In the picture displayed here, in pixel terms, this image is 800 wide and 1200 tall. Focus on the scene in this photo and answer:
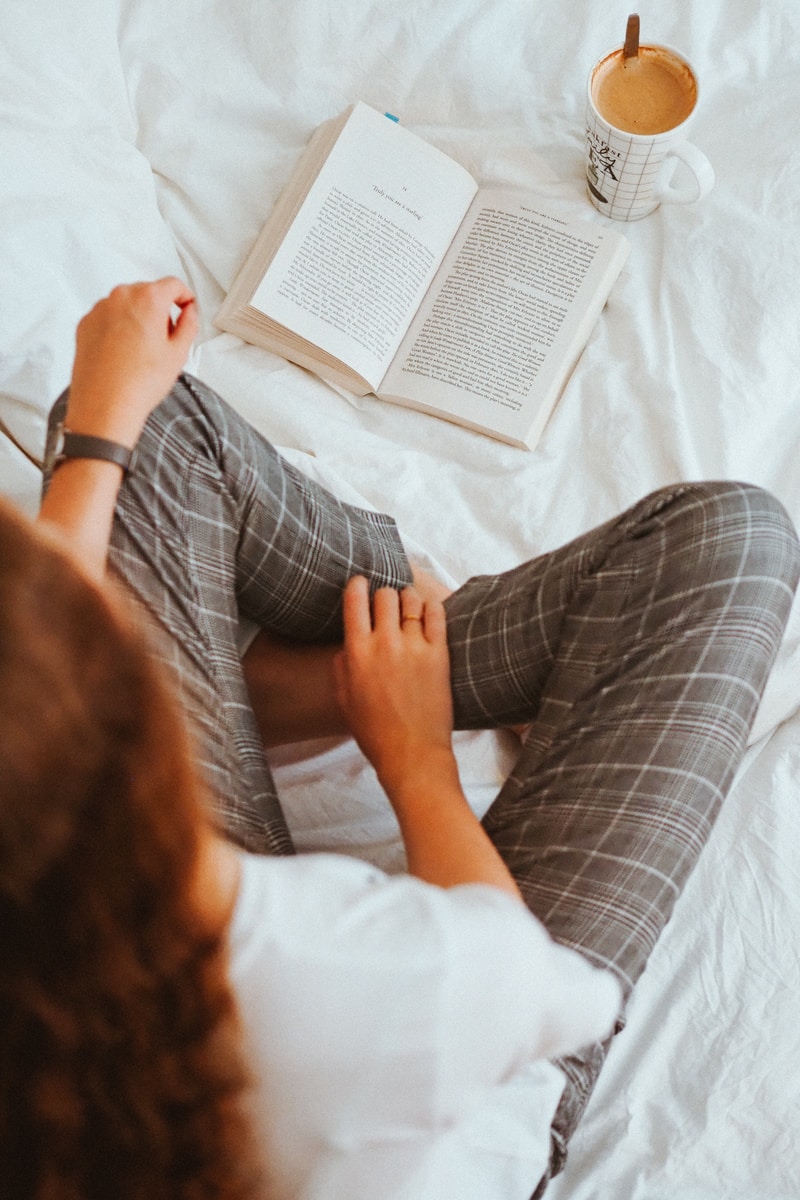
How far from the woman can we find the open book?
0.74ft

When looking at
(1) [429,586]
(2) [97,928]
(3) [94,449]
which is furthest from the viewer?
(1) [429,586]

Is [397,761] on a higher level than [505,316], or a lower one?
lower

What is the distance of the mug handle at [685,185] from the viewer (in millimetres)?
1006

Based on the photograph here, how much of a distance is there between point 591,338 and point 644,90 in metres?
0.23

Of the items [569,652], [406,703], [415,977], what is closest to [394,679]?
[406,703]

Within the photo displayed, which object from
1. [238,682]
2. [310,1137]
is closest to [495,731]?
[238,682]

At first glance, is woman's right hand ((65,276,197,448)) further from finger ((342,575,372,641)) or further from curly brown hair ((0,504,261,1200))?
curly brown hair ((0,504,261,1200))

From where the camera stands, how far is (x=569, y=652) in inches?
27.7

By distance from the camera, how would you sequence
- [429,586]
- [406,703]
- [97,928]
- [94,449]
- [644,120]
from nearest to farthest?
1. [97,928]
2. [94,449]
3. [406,703]
4. [429,586]
5. [644,120]

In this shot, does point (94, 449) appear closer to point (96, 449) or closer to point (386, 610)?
point (96, 449)

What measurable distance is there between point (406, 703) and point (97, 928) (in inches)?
16.1

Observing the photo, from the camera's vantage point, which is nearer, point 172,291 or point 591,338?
point 172,291

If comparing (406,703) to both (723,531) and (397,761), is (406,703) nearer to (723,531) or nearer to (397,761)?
(397,761)

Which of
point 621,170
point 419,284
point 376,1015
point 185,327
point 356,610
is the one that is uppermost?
point 621,170
